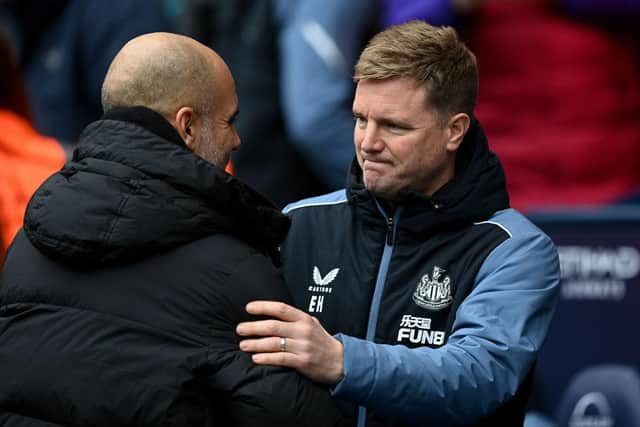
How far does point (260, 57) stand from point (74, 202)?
359cm

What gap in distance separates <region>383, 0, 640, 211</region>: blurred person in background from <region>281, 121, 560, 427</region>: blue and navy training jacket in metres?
2.84

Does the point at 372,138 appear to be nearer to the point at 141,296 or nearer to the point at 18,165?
the point at 141,296

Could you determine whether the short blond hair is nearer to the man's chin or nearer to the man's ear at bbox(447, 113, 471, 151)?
the man's ear at bbox(447, 113, 471, 151)

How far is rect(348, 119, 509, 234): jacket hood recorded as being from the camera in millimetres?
3664

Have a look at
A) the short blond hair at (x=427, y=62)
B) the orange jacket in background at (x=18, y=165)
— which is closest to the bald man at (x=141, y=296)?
the short blond hair at (x=427, y=62)

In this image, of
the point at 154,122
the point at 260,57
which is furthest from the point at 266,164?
the point at 154,122

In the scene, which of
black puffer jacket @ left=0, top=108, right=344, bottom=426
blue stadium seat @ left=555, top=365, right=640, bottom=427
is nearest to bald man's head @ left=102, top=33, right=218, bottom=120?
black puffer jacket @ left=0, top=108, right=344, bottom=426

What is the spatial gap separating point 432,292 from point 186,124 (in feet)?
2.48

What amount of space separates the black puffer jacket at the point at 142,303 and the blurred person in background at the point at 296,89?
3.16 meters

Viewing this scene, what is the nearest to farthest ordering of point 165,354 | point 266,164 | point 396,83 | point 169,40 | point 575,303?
point 165,354, point 169,40, point 396,83, point 575,303, point 266,164

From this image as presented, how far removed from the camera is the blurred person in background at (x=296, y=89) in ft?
21.2

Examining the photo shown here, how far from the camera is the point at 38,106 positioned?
7.00 m

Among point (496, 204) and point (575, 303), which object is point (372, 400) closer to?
point (496, 204)

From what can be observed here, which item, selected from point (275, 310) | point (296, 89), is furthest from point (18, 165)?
point (275, 310)
